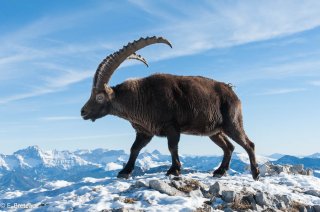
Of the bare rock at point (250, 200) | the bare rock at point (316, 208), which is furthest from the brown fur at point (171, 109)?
the bare rock at point (316, 208)

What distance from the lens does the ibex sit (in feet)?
52.2

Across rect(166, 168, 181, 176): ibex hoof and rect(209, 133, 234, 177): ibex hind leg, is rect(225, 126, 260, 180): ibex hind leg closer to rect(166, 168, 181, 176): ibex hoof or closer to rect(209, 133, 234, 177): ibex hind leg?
rect(209, 133, 234, 177): ibex hind leg

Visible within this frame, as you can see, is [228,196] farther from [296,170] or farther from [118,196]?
[296,170]

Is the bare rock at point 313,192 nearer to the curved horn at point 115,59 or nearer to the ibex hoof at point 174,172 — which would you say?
the ibex hoof at point 174,172

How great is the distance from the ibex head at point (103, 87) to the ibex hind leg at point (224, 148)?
4998mm

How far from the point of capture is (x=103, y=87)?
16.4m

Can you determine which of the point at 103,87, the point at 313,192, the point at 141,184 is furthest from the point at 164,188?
the point at 313,192

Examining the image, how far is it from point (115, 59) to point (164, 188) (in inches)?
212

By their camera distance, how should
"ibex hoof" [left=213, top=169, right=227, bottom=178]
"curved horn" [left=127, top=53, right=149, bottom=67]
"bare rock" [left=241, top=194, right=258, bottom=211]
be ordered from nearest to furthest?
1. "bare rock" [left=241, top=194, right=258, bottom=211]
2. "curved horn" [left=127, top=53, right=149, bottom=67]
3. "ibex hoof" [left=213, top=169, right=227, bottom=178]

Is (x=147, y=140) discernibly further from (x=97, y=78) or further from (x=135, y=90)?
(x=97, y=78)

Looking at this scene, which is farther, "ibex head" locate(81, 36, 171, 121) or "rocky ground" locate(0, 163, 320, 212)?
"ibex head" locate(81, 36, 171, 121)

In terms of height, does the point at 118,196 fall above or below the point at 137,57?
below

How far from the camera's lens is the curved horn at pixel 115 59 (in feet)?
53.8

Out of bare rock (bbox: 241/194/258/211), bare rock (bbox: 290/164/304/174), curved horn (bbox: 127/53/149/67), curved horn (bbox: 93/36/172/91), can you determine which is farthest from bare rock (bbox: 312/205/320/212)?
bare rock (bbox: 290/164/304/174)
